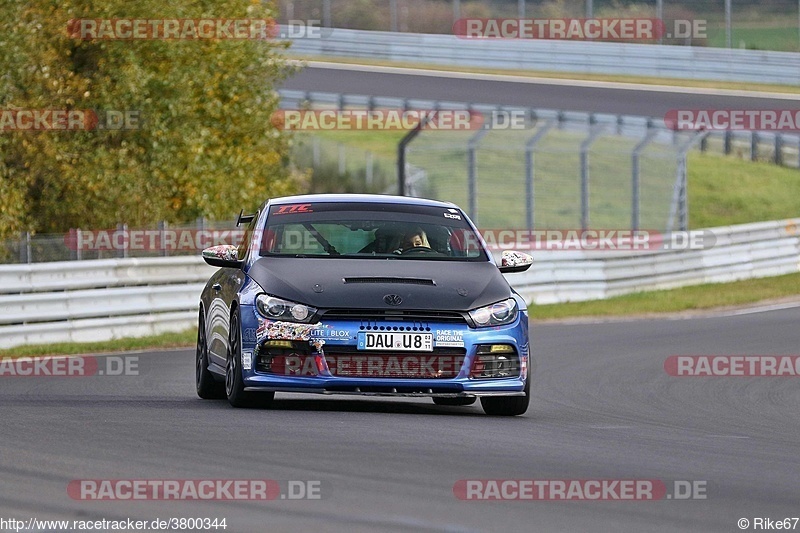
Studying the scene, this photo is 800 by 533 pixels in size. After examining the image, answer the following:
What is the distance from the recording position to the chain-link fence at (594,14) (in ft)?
128

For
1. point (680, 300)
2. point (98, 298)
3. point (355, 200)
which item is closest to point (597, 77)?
point (680, 300)

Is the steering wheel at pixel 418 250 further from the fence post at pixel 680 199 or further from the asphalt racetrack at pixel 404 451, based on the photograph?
the fence post at pixel 680 199

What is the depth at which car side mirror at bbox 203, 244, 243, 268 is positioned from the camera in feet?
35.4

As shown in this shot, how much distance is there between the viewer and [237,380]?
1009 cm

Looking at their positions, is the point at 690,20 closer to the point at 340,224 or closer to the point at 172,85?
the point at 172,85

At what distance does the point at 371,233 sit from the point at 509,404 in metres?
1.53

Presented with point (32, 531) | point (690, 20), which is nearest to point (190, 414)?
point (32, 531)

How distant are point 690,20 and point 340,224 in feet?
102

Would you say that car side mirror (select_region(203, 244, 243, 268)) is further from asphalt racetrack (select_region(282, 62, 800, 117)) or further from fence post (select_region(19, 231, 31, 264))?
asphalt racetrack (select_region(282, 62, 800, 117))

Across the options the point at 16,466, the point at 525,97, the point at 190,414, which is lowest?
the point at 525,97

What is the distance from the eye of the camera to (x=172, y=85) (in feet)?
78.6

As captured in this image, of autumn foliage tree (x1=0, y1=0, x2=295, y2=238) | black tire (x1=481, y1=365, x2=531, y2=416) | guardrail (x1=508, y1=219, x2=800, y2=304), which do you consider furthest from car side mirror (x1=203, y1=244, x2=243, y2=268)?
guardrail (x1=508, y1=219, x2=800, y2=304)

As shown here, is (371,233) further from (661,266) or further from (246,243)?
(661,266)

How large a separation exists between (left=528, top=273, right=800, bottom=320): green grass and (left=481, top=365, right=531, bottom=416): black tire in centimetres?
1238
